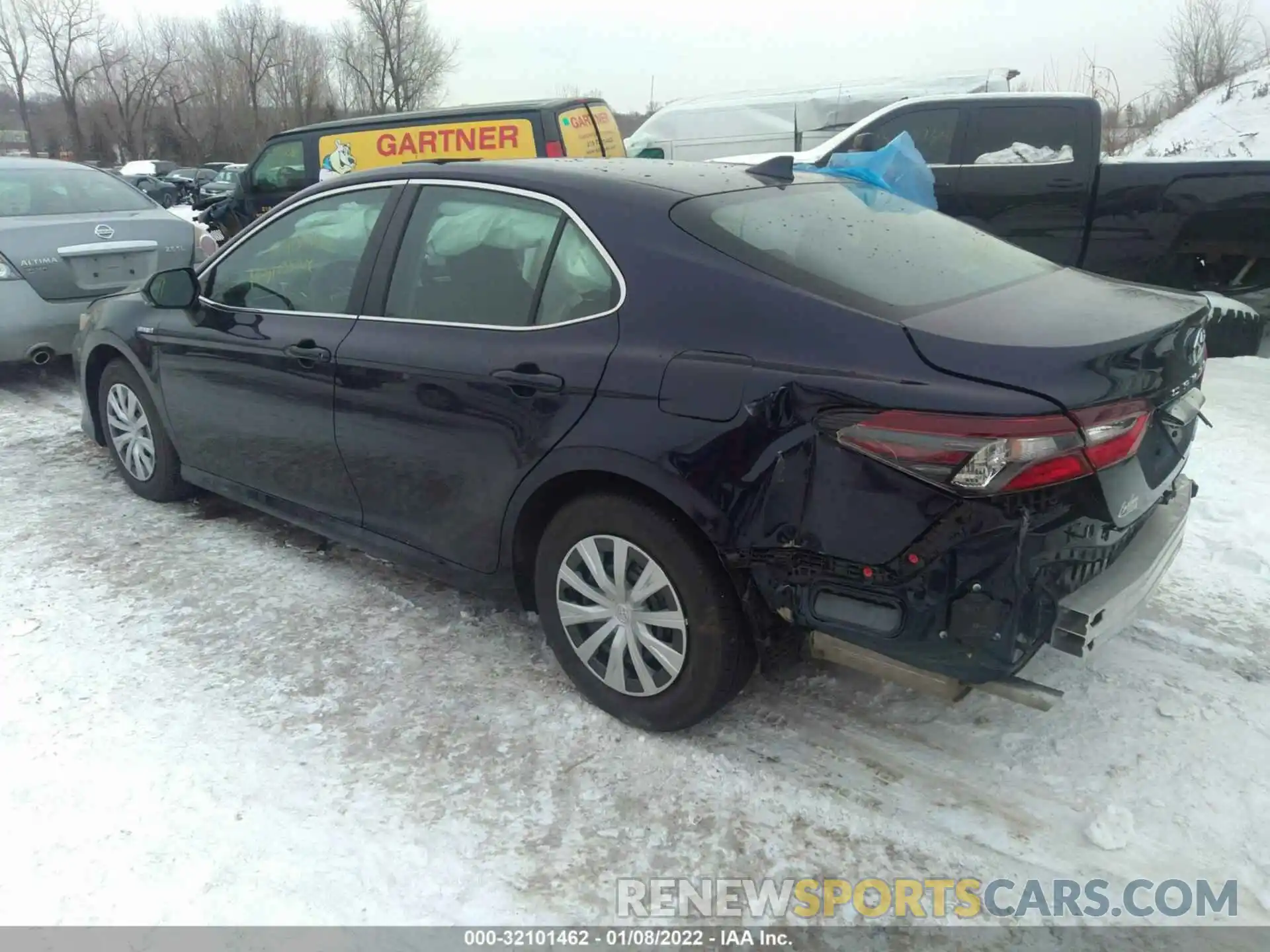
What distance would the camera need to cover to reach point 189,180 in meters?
30.9

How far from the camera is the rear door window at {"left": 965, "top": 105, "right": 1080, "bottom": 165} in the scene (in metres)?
7.33

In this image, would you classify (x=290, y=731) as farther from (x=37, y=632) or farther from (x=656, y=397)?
(x=656, y=397)

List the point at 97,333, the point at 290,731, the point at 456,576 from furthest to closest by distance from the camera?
the point at 97,333, the point at 456,576, the point at 290,731

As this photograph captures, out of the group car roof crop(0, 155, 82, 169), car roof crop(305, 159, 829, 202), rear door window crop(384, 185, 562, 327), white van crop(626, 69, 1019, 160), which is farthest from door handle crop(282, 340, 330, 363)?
white van crop(626, 69, 1019, 160)

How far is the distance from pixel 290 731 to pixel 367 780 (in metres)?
0.37

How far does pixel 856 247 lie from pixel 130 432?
3.66m

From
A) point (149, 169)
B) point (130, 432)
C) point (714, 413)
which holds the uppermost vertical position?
point (149, 169)

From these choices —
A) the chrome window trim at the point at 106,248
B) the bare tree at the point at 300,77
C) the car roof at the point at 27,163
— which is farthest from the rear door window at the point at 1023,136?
the bare tree at the point at 300,77

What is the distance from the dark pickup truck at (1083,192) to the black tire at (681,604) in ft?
15.2

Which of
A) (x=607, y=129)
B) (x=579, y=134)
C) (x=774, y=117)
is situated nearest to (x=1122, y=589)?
(x=579, y=134)

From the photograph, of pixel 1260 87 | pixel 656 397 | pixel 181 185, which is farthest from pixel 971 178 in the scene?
pixel 181 185

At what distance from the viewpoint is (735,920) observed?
2.19 meters

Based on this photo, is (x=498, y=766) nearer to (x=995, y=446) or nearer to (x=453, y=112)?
(x=995, y=446)

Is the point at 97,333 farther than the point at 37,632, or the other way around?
the point at 97,333
